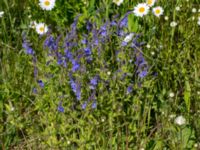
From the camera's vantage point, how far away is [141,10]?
3.08 m

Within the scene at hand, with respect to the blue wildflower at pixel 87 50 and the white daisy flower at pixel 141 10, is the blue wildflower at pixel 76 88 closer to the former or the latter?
the blue wildflower at pixel 87 50

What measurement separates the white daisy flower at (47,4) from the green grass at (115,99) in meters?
0.11

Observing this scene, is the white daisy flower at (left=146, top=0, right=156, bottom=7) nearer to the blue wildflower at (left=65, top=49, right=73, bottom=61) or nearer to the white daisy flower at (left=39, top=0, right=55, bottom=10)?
the white daisy flower at (left=39, top=0, right=55, bottom=10)

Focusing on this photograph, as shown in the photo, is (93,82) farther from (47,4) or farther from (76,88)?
(47,4)

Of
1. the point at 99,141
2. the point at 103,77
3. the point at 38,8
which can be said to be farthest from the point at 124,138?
the point at 38,8

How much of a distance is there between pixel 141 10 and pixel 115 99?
77cm

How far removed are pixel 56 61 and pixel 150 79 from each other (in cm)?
51

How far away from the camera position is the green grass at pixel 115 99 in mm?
2521

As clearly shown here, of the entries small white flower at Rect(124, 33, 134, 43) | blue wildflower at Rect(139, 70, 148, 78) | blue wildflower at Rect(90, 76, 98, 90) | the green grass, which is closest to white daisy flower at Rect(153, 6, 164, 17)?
the green grass

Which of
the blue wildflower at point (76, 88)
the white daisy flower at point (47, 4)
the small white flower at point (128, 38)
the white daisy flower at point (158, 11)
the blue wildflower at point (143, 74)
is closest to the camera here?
the blue wildflower at point (76, 88)

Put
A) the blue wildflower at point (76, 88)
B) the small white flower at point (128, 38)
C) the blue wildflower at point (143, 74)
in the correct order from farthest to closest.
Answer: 1. the small white flower at point (128, 38)
2. the blue wildflower at point (143, 74)
3. the blue wildflower at point (76, 88)

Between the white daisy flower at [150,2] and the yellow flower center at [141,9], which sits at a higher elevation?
the white daisy flower at [150,2]

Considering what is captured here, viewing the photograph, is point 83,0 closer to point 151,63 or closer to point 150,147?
point 151,63

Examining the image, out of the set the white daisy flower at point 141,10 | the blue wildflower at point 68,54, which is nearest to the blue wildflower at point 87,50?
the blue wildflower at point 68,54
